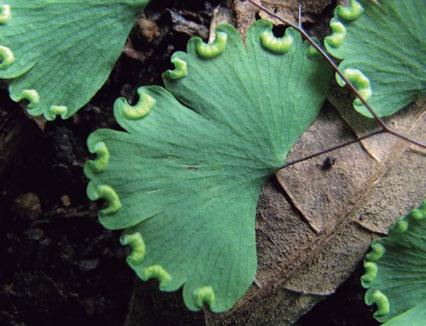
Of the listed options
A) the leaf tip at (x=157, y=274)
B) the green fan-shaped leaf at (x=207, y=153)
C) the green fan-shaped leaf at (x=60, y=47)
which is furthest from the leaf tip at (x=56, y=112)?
the leaf tip at (x=157, y=274)

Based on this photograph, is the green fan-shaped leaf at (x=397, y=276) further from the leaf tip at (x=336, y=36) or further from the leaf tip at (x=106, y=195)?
the leaf tip at (x=106, y=195)

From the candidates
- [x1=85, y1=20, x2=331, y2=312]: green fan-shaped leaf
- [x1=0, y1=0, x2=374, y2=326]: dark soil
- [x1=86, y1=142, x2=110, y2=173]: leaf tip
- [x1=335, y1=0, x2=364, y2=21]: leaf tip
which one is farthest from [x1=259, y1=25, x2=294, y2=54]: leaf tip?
[x1=86, y1=142, x2=110, y2=173]: leaf tip

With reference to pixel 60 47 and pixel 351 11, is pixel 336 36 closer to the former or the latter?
pixel 351 11

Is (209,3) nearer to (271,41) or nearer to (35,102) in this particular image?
(271,41)

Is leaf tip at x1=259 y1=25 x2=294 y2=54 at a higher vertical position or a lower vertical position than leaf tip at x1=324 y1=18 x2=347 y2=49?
lower

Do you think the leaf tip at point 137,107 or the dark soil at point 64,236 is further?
the dark soil at point 64,236

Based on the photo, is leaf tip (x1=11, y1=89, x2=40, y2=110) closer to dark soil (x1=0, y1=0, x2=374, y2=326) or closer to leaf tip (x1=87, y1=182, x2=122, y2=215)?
dark soil (x1=0, y1=0, x2=374, y2=326)

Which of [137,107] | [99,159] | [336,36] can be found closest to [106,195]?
[99,159]
